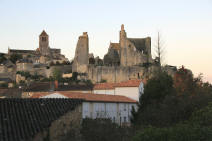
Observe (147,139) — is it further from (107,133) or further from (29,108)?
(107,133)

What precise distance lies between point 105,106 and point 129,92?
30.3ft

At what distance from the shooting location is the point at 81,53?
79.1 metres

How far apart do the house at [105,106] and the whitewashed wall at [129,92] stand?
2630 millimetres

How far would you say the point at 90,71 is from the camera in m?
73.6

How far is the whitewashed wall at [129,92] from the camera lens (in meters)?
44.9

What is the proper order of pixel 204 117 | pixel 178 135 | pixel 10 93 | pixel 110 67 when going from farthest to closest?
1. pixel 110 67
2. pixel 10 93
3. pixel 204 117
4. pixel 178 135

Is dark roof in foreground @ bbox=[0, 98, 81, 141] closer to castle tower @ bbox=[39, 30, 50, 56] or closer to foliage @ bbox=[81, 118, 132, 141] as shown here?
foliage @ bbox=[81, 118, 132, 141]

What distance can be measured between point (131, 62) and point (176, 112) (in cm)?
3726

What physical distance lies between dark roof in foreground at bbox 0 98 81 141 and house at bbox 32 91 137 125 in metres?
14.4

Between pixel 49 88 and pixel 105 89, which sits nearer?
pixel 105 89

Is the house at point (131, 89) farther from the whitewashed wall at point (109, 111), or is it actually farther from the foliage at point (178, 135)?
the foliage at point (178, 135)

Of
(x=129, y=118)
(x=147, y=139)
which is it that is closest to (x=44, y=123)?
(x=147, y=139)

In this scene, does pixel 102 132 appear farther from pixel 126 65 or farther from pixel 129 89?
pixel 126 65

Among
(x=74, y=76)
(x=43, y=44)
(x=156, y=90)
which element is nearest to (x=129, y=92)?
(x=156, y=90)
